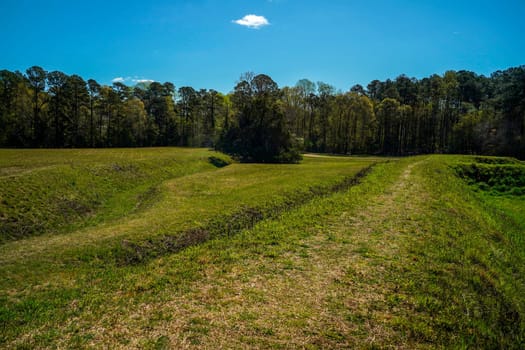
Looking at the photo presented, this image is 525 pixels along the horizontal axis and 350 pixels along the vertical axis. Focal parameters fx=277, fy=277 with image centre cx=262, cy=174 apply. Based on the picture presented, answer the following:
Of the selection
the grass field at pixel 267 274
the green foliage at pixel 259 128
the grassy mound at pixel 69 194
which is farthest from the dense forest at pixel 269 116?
the grass field at pixel 267 274

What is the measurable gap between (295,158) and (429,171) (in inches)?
996

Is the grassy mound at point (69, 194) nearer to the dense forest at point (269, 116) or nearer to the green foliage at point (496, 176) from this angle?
the dense forest at point (269, 116)

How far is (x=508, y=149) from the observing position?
51750 millimetres

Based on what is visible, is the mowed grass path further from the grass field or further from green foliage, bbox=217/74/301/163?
green foliage, bbox=217/74/301/163

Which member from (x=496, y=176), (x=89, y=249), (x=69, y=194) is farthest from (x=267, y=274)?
(x=496, y=176)

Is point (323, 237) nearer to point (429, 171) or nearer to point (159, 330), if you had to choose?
point (159, 330)

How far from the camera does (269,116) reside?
49.0 metres

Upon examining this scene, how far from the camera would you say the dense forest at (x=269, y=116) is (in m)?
51.2

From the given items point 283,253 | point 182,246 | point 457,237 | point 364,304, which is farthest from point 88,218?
point 457,237

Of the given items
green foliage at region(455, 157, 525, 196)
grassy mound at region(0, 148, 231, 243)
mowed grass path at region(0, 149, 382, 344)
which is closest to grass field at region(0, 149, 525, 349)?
mowed grass path at region(0, 149, 382, 344)

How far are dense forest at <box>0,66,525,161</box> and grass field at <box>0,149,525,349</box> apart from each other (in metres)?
33.9

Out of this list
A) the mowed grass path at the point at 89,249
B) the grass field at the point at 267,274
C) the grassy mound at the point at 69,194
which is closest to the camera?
the grass field at the point at 267,274

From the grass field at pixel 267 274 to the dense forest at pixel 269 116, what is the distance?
33.9 metres

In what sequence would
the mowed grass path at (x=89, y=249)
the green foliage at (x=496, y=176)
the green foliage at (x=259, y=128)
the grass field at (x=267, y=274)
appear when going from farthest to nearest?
the green foliage at (x=259, y=128)
the green foliage at (x=496, y=176)
the mowed grass path at (x=89, y=249)
the grass field at (x=267, y=274)
